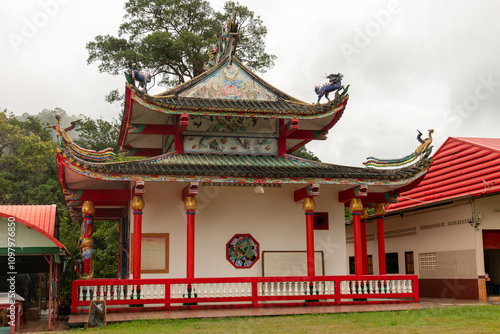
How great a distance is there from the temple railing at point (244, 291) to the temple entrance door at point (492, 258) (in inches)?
149

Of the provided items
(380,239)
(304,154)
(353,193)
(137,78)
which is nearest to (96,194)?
(137,78)

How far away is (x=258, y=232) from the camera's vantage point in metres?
18.8

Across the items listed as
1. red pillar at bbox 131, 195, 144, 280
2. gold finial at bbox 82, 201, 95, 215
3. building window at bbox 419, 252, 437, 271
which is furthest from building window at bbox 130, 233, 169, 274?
building window at bbox 419, 252, 437, 271

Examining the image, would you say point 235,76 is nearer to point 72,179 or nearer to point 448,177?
point 72,179

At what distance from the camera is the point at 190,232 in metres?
17.0

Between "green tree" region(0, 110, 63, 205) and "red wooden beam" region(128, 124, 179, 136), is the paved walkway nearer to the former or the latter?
"red wooden beam" region(128, 124, 179, 136)

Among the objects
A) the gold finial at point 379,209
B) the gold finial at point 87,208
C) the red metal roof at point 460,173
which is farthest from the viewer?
the red metal roof at point 460,173

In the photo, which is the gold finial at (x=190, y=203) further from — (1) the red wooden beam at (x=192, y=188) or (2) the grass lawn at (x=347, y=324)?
(2) the grass lawn at (x=347, y=324)

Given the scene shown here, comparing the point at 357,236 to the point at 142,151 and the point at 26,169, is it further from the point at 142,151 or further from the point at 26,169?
the point at 26,169

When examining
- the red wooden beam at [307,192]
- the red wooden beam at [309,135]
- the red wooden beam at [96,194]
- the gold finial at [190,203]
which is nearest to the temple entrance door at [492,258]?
the red wooden beam at [309,135]

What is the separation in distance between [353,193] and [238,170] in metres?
3.85

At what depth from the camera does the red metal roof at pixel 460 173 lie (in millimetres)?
20766

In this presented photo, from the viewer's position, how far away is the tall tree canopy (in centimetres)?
3866

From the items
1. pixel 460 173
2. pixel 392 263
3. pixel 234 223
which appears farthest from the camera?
pixel 392 263
